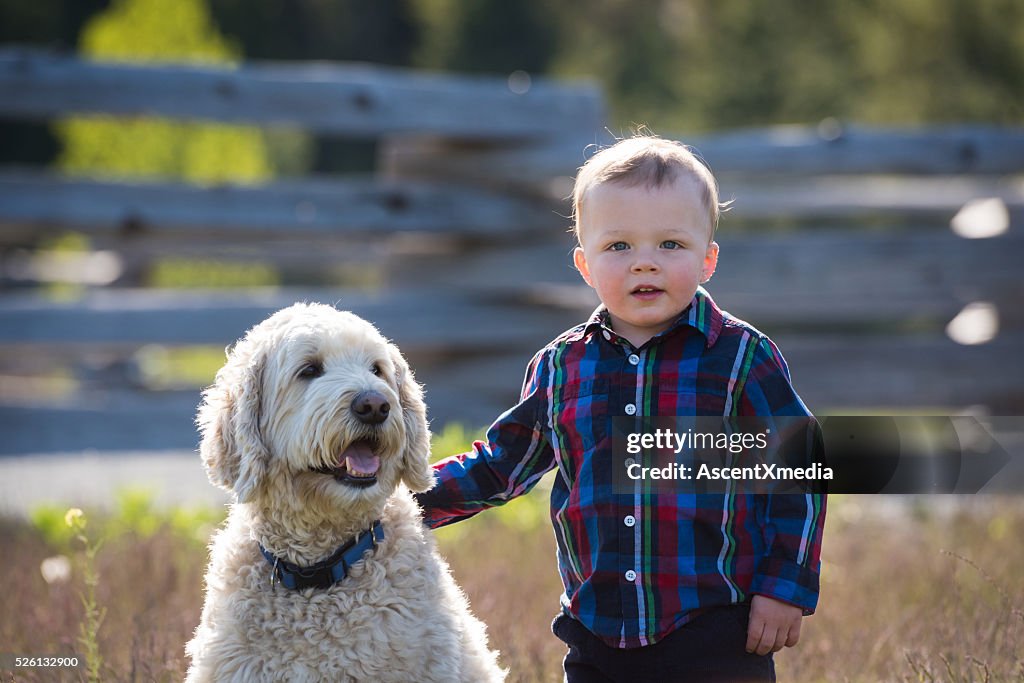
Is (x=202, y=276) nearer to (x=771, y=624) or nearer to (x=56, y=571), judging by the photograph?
(x=56, y=571)

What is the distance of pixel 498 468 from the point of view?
3.31 meters

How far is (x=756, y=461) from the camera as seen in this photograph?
9.68 feet

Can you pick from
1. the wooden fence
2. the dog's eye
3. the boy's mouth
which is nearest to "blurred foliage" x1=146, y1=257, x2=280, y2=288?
the wooden fence

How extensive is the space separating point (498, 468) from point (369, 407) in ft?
1.69

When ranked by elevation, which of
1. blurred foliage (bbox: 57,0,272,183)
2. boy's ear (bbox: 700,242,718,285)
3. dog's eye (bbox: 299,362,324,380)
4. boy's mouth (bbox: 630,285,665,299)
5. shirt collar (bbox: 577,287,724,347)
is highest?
blurred foliage (bbox: 57,0,272,183)

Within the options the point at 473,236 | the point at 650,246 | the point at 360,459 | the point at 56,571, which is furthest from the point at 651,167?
the point at 473,236

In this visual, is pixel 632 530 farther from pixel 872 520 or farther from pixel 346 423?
pixel 872 520

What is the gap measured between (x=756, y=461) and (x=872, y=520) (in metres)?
4.31

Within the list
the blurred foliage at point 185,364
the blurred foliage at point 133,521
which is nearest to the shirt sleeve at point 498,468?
the blurred foliage at point 133,521

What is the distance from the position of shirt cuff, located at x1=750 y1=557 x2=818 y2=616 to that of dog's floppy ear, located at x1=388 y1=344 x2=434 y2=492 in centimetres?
93

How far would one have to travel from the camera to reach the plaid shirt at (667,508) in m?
2.92

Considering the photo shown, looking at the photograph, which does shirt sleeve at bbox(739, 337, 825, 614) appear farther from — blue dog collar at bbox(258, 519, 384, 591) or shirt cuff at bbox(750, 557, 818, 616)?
blue dog collar at bbox(258, 519, 384, 591)

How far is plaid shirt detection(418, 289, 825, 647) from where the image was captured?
115 inches

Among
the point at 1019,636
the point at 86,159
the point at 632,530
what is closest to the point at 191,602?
the point at 632,530
